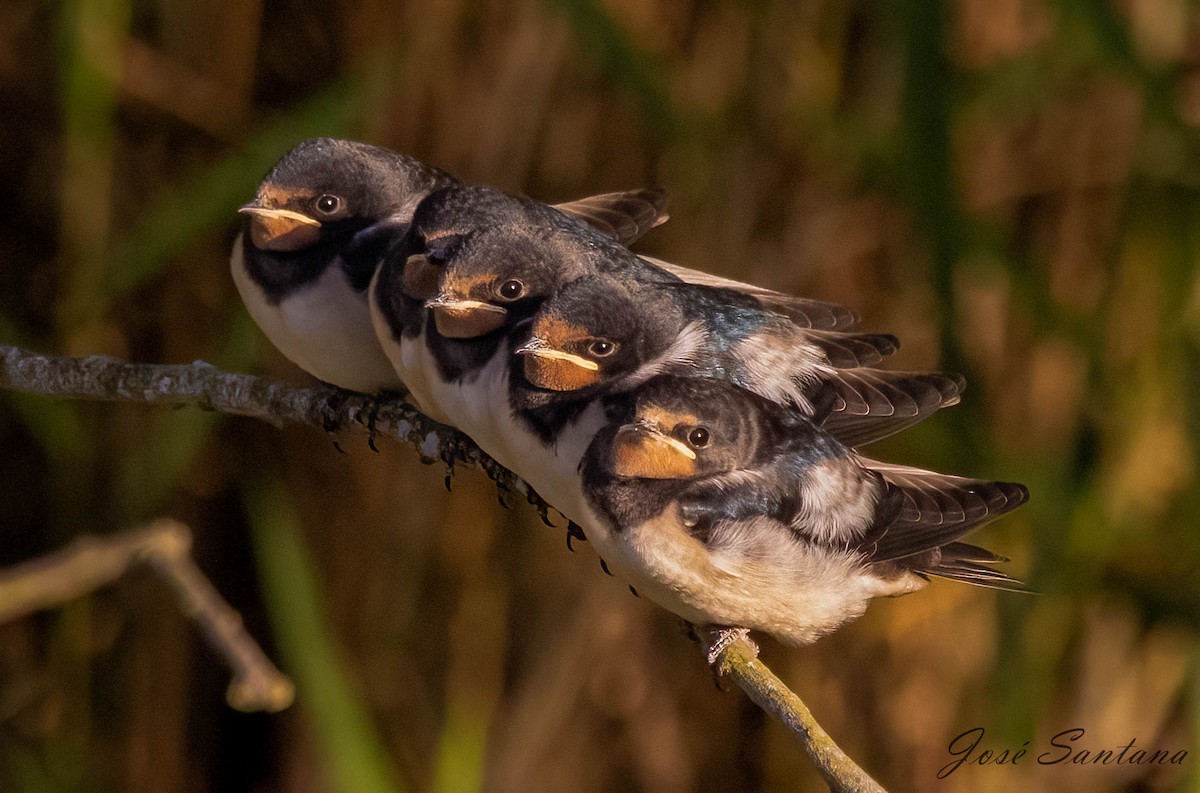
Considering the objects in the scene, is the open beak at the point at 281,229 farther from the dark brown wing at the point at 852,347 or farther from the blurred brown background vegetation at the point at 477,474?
the dark brown wing at the point at 852,347

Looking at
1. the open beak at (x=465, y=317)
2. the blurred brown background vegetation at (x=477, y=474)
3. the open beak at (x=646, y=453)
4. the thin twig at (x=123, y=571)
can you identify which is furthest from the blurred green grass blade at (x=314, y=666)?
the open beak at (x=646, y=453)

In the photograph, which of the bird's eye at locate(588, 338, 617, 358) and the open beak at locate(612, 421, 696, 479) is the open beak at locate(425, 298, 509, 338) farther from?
the open beak at locate(612, 421, 696, 479)

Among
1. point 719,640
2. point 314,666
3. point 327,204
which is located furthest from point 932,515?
point 314,666

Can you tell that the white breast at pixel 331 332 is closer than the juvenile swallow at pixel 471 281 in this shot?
No

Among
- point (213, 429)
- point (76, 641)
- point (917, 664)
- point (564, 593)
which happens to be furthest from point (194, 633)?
point (917, 664)

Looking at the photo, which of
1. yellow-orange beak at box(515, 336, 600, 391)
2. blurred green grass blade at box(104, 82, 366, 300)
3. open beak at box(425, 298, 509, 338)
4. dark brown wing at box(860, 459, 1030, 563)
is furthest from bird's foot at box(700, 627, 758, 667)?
blurred green grass blade at box(104, 82, 366, 300)

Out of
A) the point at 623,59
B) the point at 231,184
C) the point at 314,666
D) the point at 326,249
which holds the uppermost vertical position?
the point at 623,59

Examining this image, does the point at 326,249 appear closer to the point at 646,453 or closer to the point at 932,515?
the point at 646,453

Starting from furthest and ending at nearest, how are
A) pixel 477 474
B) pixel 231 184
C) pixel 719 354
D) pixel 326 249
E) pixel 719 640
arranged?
pixel 477 474
pixel 231 184
pixel 326 249
pixel 719 354
pixel 719 640
